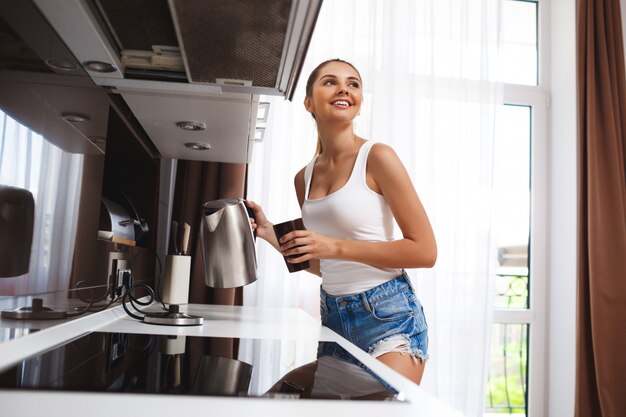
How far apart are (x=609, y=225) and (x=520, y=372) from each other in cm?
92

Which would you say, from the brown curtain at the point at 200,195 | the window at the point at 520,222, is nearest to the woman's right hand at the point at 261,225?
the brown curtain at the point at 200,195

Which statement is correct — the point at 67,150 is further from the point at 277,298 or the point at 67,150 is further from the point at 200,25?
the point at 277,298

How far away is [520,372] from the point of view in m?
3.09

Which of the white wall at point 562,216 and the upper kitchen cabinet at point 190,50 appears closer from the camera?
the upper kitchen cabinet at point 190,50

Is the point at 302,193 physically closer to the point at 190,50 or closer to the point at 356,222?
the point at 356,222

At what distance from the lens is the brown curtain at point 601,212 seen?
8.89ft

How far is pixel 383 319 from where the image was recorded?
140 cm

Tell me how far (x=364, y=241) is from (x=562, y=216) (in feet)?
6.43

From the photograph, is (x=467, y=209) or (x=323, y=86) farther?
(x=467, y=209)

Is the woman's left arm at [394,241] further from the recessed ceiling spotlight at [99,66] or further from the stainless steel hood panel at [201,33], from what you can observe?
the recessed ceiling spotlight at [99,66]

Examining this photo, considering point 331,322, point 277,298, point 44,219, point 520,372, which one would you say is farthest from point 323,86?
point 520,372

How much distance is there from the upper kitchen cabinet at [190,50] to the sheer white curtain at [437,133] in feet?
4.09

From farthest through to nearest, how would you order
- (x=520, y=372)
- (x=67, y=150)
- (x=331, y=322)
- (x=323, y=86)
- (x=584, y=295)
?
(x=520, y=372)
(x=584, y=295)
(x=323, y=86)
(x=331, y=322)
(x=67, y=150)

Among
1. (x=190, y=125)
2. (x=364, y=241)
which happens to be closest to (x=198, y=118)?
(x=190, y=125)
